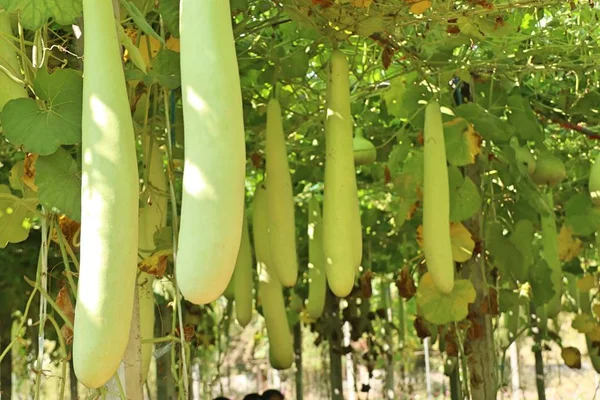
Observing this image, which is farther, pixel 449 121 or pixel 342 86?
pixel 449 121

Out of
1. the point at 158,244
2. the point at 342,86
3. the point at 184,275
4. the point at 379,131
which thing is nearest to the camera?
the point at 184,275

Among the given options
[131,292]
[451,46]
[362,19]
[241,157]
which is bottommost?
[131,292]

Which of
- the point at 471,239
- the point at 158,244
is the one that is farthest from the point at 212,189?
the point at 471,239

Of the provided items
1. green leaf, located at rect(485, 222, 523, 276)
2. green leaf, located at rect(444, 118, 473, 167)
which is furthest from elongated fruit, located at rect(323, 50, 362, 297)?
green leaf, located at rect(485, 222, 523, 276)

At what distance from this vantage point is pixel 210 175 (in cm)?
95

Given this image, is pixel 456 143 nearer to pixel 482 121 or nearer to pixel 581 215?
pixel 482 121

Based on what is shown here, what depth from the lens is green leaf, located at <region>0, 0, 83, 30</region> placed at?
1.37 meters

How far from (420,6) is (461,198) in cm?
99

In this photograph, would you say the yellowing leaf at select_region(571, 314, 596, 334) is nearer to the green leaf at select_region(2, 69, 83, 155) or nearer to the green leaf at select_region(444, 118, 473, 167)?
the green leaf at select_region(444, 118, 473, 167)

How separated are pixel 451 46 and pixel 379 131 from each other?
1.28 metres

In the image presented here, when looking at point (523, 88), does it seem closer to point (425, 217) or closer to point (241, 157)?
point (425, 217)

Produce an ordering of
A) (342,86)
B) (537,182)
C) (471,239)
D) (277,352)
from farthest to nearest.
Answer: (537,182) → (471,239) → (277,352) → (342,86)

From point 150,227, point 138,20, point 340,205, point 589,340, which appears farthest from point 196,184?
point 589,340

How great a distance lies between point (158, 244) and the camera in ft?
5.60
